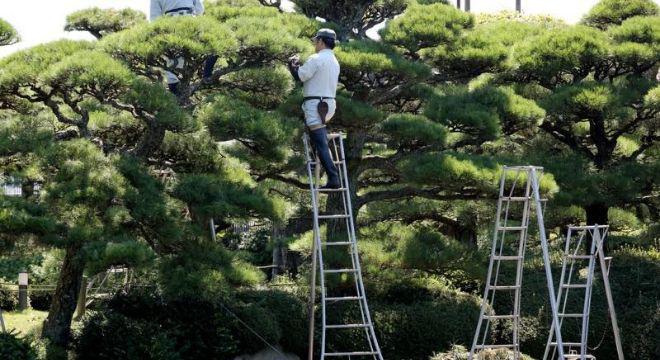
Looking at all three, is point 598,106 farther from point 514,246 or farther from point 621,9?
point 514,246

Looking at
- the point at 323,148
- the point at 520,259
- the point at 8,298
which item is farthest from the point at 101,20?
the point at 520,259

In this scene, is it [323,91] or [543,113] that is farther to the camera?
[543,113]

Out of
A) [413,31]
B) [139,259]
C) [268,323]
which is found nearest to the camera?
[139,259]

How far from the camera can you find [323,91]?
10.3 m

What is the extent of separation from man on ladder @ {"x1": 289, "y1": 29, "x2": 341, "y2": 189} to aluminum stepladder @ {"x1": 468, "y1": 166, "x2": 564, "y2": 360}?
5.46 ft

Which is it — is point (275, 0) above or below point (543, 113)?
above

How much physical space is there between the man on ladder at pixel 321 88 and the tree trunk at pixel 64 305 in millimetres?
2470

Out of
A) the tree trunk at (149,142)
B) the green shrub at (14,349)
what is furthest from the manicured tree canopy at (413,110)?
the green shrub at (14,349)

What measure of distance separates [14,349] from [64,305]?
3.00ft

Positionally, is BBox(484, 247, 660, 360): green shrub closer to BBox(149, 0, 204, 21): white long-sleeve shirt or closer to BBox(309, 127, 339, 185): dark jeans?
BBox(309, 127, 339, 185): dark jeans

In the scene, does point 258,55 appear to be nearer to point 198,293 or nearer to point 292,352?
point 198,293

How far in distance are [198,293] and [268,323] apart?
1917 millimetres

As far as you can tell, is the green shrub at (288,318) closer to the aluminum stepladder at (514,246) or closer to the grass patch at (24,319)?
the aluminum stepladder at (514,246)

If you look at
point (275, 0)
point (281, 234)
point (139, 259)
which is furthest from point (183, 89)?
point (281, 234)
